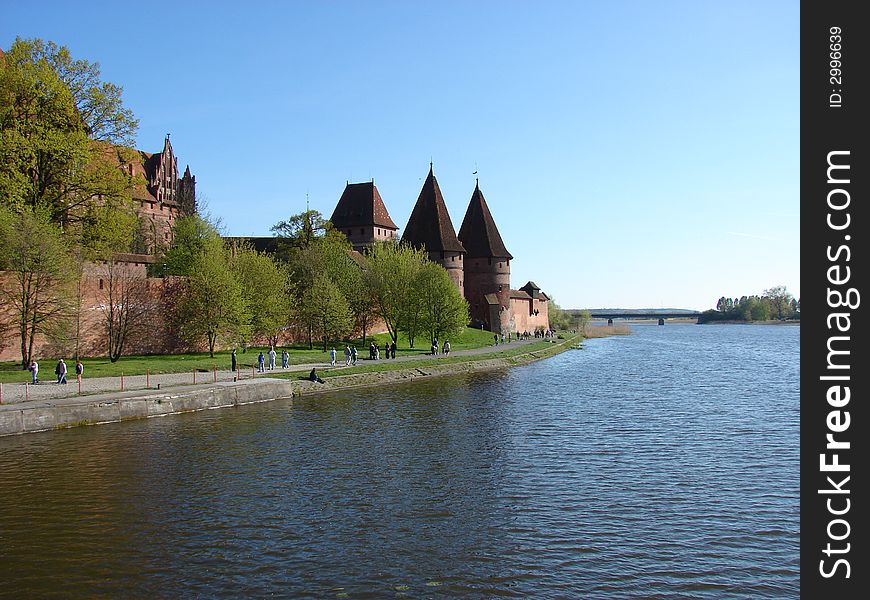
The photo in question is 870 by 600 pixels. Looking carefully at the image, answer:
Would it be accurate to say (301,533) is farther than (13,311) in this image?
No

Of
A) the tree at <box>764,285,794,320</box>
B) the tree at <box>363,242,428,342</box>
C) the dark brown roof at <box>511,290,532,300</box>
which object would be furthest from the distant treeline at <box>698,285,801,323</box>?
the tree at <box>363,242,428,342</box>

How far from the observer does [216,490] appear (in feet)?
52.3

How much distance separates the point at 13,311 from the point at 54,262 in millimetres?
3514

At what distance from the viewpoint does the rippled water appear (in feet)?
36.1

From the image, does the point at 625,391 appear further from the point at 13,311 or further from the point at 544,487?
the point at 13,311

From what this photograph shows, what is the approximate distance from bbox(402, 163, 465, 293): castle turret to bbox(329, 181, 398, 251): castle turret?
3109mm

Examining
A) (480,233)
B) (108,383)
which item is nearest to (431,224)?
(480,233)

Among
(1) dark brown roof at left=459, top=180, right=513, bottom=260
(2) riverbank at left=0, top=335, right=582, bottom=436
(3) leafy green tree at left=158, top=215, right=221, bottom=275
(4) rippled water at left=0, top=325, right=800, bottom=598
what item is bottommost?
(4) rippled water at left=0, top=325, right=800, bottom=598

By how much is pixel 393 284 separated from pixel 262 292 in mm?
11737

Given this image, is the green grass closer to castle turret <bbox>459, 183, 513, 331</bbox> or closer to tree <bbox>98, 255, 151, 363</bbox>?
tree <bbox>98, 255, 151, 363</bbox>

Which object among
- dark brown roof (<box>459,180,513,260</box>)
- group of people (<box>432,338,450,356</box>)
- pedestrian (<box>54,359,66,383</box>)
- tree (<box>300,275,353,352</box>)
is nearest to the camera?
pedestrian (<box>54,359,66,383</box>)

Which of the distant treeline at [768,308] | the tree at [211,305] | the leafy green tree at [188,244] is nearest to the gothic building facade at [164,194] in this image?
the leafy green tree at [188,244]
